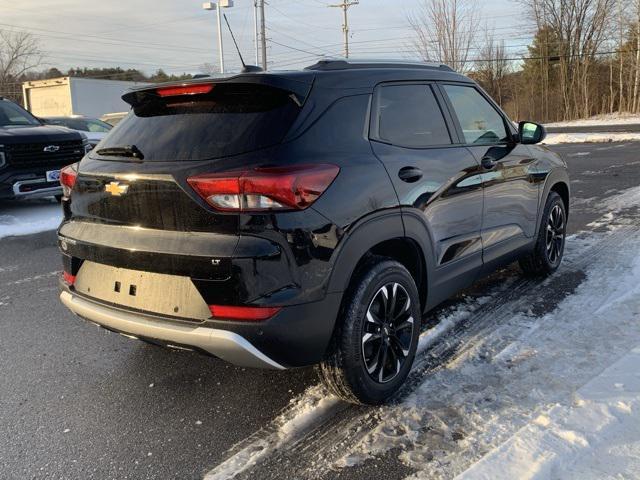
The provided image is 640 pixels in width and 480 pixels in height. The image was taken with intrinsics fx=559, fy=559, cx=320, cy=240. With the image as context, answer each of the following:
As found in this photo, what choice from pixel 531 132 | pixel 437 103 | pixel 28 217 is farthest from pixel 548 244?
pixel 28 217

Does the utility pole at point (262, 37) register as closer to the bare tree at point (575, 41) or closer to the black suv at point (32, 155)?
the bare tree at point (575, 41)

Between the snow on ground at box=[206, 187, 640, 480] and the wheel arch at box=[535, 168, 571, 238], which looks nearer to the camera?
the snow on ground at box=[206, 187, 640, 480]

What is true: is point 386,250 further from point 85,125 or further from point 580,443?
point 85,125

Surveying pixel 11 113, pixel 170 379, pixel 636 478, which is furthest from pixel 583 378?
pixel 11 113

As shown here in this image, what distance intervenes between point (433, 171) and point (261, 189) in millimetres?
1269

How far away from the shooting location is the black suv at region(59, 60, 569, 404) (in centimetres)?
247

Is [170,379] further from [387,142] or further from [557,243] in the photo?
[557,243]

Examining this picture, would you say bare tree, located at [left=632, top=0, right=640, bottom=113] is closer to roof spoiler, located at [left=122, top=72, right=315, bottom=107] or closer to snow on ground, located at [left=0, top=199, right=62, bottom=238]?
snow on ground, located at [left=0, top=199, right=62, bottom=238]

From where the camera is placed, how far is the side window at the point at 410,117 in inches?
123

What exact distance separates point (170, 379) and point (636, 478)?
2434 millimetres

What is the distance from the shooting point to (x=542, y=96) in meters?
48.1

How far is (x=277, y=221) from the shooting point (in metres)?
2.44

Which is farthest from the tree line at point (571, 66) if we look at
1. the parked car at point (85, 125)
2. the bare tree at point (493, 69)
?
the parked car at point (85, 125)

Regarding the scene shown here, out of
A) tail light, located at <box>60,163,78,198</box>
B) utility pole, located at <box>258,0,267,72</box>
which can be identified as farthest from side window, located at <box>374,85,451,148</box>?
utility pole, located at <box>258,0,267,72</box>
